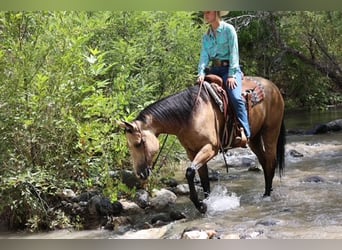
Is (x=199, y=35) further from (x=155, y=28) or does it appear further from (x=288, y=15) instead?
(x=288, y=15)

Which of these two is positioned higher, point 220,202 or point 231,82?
point 231,82

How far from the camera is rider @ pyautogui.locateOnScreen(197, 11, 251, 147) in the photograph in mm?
2746

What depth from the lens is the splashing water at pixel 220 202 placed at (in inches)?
111

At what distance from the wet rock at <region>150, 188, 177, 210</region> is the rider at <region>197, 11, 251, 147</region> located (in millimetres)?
589

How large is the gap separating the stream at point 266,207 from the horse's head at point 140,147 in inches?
12.8

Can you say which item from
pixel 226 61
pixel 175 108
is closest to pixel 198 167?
pixel 175 108

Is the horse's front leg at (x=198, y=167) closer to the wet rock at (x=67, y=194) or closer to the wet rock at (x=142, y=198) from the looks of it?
the wet rock at (x=142, y=198)

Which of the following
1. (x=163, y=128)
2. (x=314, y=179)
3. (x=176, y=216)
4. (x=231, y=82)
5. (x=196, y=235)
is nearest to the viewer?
(x=196, y=235)

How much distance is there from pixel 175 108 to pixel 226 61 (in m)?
0.49

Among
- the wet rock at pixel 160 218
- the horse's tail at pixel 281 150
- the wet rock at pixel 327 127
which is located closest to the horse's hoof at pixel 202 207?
the wet rock at pixel 160 218

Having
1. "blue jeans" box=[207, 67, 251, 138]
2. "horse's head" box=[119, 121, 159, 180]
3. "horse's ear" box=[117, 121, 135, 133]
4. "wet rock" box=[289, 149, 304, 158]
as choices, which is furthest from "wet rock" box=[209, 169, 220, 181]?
"horse's ear" box=[117, 121, 135, 133]

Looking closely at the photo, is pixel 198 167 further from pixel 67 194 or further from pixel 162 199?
pixel 67 194

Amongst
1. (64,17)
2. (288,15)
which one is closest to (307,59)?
(288,15)

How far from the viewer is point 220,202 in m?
2.91
